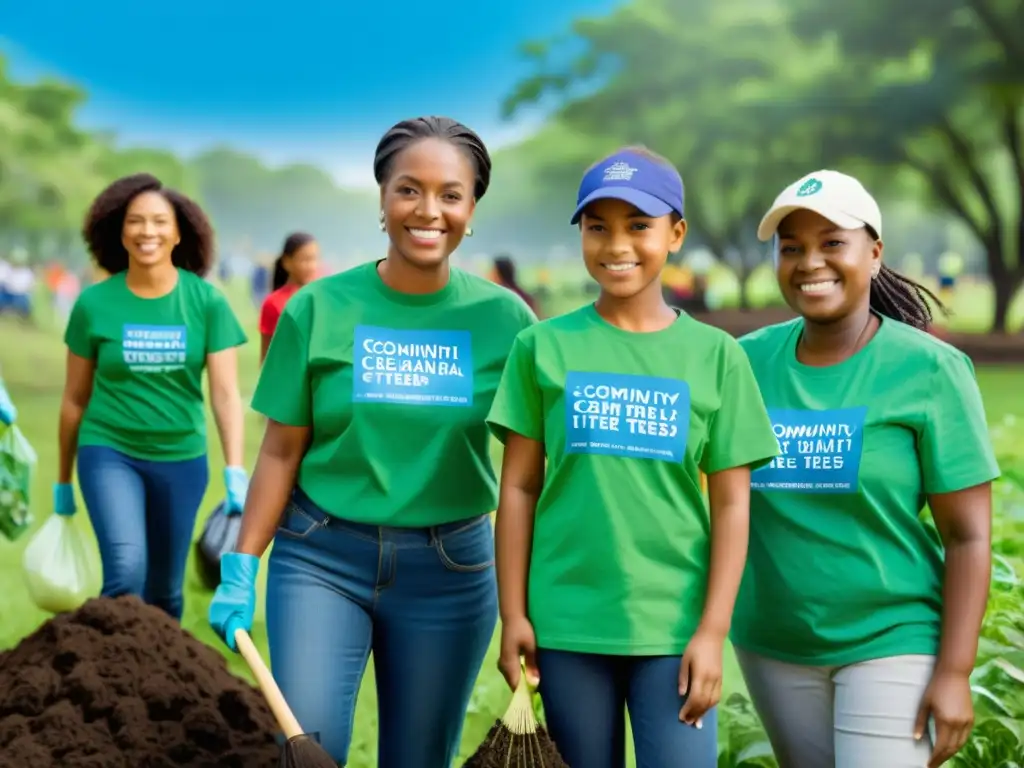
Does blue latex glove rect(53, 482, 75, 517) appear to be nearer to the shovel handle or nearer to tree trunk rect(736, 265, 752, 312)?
the shovel handle

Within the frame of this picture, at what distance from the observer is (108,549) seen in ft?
15.8

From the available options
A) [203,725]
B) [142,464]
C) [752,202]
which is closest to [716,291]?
[752,202]

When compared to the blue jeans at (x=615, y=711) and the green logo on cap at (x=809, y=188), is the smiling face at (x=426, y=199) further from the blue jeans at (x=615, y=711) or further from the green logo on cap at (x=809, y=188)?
the blue jeans at (x=615, y=711)

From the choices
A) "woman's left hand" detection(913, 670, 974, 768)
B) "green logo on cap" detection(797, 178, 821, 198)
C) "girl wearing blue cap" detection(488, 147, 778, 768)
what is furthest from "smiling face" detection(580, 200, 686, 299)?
"woman's left hand" detection(913, 670, 974, 768)

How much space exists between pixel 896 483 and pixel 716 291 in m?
15.4

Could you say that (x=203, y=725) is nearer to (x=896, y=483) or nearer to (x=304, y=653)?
(x=304, y=653)

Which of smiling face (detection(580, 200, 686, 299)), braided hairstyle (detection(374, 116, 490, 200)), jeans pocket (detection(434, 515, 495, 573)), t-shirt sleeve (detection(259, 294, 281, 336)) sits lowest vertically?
jeans pocket (detection(434, 515, 495, 573))

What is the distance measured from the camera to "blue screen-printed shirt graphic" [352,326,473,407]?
292 cm

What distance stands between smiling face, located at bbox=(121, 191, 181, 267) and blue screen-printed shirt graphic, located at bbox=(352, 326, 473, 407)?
2.52 metres

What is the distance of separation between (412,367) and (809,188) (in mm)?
923

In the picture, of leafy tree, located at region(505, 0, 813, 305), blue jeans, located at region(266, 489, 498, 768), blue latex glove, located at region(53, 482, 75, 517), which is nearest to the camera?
blue jeans, located at region(266, 489, 498, 768)

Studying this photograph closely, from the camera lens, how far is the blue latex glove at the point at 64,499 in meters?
5.43

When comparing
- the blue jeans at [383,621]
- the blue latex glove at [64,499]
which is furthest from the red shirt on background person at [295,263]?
the blue jeans at [383,621]

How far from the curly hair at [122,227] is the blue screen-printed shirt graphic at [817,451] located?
333 cm
